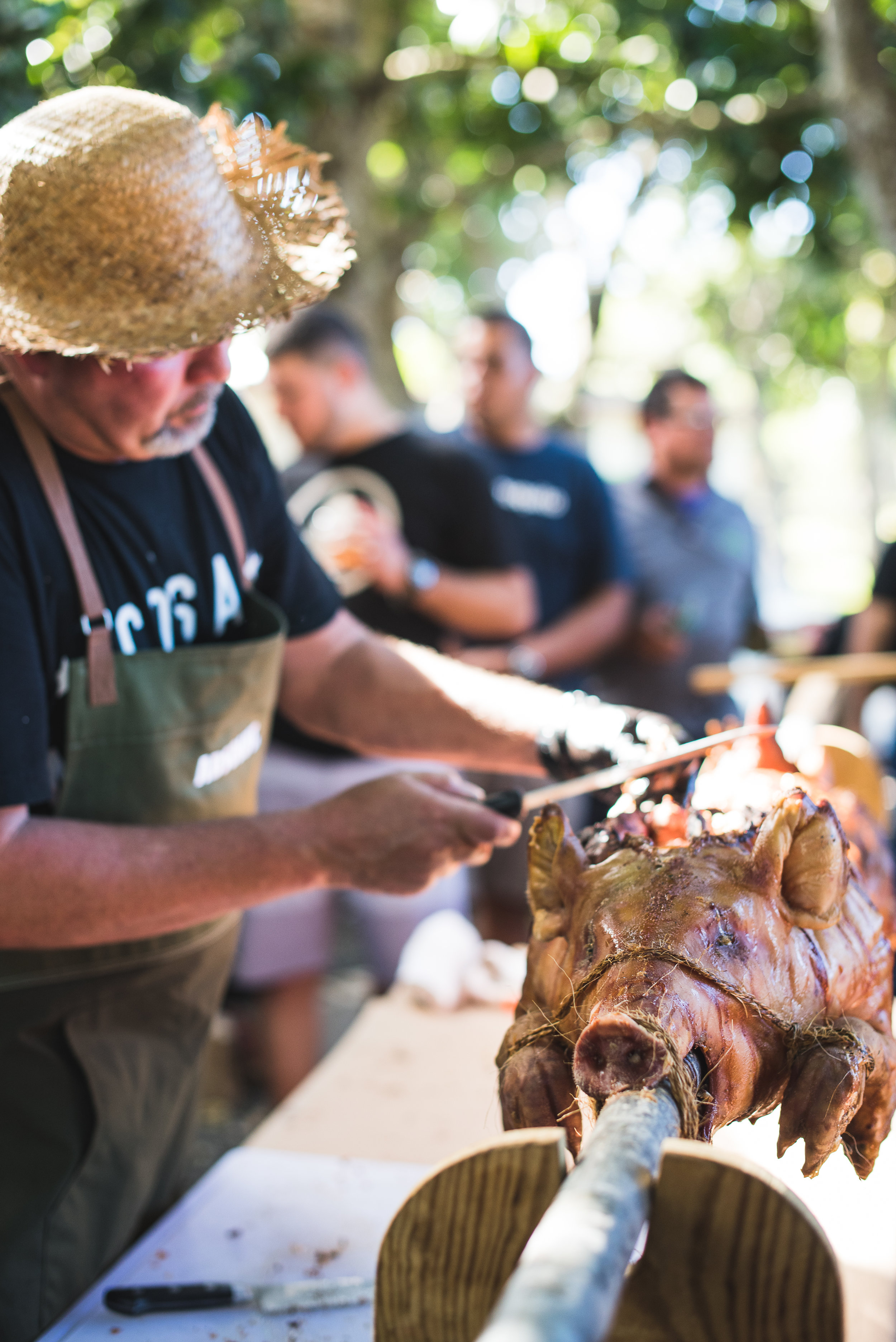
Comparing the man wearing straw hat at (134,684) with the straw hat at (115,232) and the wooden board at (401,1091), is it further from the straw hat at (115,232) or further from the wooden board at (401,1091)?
the wooden board at (401,1091)

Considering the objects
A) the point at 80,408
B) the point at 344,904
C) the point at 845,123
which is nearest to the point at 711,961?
the point at 80,408

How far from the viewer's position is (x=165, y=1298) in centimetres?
133

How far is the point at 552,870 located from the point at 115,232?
2.95 feet

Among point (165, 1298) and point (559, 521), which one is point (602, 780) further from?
→ point (559, 521)

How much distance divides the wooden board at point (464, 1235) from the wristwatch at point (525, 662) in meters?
2.70

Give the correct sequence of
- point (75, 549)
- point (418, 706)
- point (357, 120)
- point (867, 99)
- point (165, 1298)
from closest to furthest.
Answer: point (165, 1298) → point (75, 549) → point (418, 706) → point (867, 99) → point (357, 120)

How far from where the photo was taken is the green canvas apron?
4.82ft

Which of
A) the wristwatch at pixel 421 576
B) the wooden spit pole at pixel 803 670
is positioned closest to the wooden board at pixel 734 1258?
the wooden spit pole at pixel 803 670

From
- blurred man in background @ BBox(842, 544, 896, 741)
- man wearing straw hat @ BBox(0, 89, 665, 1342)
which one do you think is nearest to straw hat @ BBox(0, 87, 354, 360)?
man wearing straw hat @ BBox(0, 89, 665, 1342)

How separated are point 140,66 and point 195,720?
3179 mm

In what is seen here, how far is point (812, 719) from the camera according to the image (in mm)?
A: 4586

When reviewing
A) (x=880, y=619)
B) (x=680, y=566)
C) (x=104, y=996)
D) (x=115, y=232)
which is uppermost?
(x=115, y=232)

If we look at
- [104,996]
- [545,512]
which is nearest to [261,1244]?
[104,996]

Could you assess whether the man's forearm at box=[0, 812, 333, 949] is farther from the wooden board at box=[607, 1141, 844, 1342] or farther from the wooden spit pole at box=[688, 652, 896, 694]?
the wooden spit pole at box=[688, 652, 896, 694]
